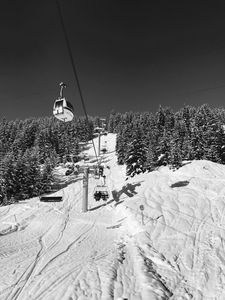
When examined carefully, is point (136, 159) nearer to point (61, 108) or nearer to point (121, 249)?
point (121, 249)

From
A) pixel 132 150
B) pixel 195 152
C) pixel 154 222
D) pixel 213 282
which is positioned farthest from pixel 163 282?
pixel 195 152

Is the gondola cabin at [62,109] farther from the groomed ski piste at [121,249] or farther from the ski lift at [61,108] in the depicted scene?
the groomed ski piste at [121,249]

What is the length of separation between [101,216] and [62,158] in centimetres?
5990

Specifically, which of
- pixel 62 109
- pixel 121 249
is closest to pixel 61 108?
pixel 62 109

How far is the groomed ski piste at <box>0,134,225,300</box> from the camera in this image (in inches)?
254

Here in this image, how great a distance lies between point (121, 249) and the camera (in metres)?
9.87

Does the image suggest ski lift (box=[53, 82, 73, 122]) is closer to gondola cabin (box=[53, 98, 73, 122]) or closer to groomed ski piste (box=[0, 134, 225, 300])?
gondola cabin (box=[53, 98, 73, 122])

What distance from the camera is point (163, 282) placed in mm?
7344

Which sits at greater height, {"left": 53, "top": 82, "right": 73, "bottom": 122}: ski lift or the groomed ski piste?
{"left": 53, "top": 82, "right": 73, "bottom": 122}: ski lift

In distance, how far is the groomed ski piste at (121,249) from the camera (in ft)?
21.1

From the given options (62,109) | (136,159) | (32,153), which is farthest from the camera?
(32,153)

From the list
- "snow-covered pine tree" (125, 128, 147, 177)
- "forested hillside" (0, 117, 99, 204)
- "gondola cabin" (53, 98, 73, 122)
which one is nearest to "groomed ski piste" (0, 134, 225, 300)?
"gondola cabin" (53, 98, 73, 122)

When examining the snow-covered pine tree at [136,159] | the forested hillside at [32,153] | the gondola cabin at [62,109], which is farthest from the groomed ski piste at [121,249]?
the snow-covered pine tree at [136,159]

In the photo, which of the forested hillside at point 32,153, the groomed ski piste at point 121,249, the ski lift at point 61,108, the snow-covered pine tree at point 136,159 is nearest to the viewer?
the groomed ski piste at point 121,249
